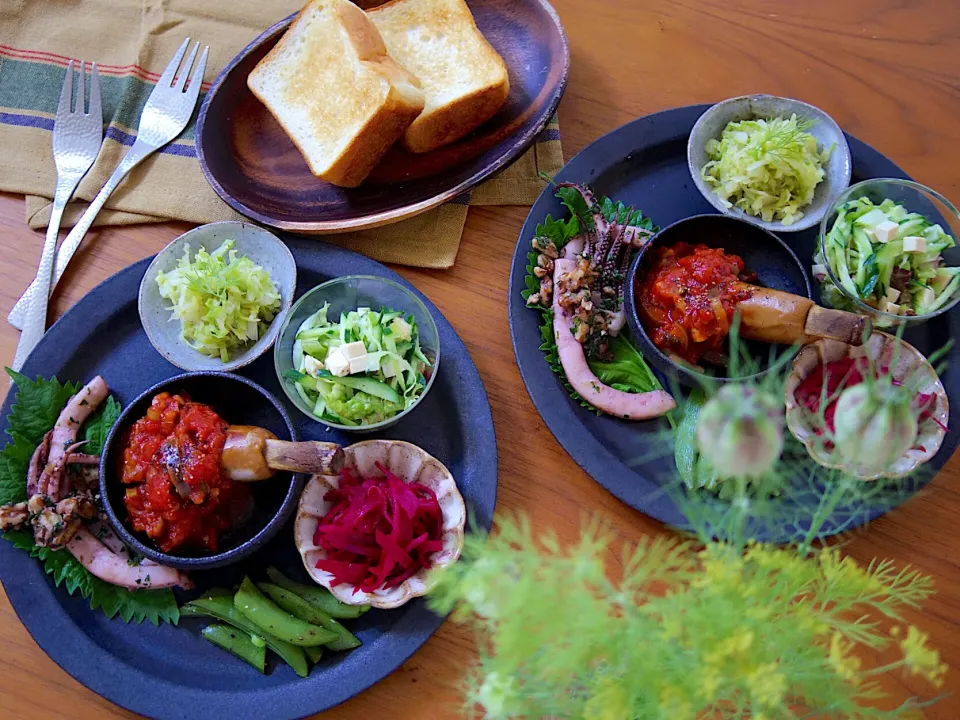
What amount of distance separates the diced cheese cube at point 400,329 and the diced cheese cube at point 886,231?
136 centimetres

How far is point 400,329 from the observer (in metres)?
2.09

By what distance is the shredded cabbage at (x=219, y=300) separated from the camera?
2.07 m

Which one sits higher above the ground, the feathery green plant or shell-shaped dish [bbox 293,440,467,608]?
the feathery green plant

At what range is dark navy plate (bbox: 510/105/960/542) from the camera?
2.07 meters

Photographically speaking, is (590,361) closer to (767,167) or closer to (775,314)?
(775,314)

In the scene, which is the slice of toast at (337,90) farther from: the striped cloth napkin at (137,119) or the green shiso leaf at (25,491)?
the green shiso leaf at (25,491)

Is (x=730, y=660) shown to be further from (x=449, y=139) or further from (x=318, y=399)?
(x=449, y=139)

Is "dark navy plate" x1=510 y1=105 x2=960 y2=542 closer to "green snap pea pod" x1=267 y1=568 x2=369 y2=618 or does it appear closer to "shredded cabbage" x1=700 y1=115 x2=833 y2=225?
"shredded cabbage" x1=700 y1=115 x2=833 y2=225

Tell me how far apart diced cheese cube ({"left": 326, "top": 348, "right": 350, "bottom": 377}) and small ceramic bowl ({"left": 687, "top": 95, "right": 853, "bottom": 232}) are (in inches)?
47.1

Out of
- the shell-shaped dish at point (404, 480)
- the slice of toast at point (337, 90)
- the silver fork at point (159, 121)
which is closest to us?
the shell-shaped dish at point (404, 480)

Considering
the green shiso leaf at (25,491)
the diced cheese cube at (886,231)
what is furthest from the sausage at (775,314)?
the green shiso leaf at (25,491)

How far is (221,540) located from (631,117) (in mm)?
1866

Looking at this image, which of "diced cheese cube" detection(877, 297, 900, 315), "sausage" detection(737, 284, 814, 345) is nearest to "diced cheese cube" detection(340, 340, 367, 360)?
"sausage" detection(737, 284, 814, 345)

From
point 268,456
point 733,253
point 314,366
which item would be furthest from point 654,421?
point 268,456
